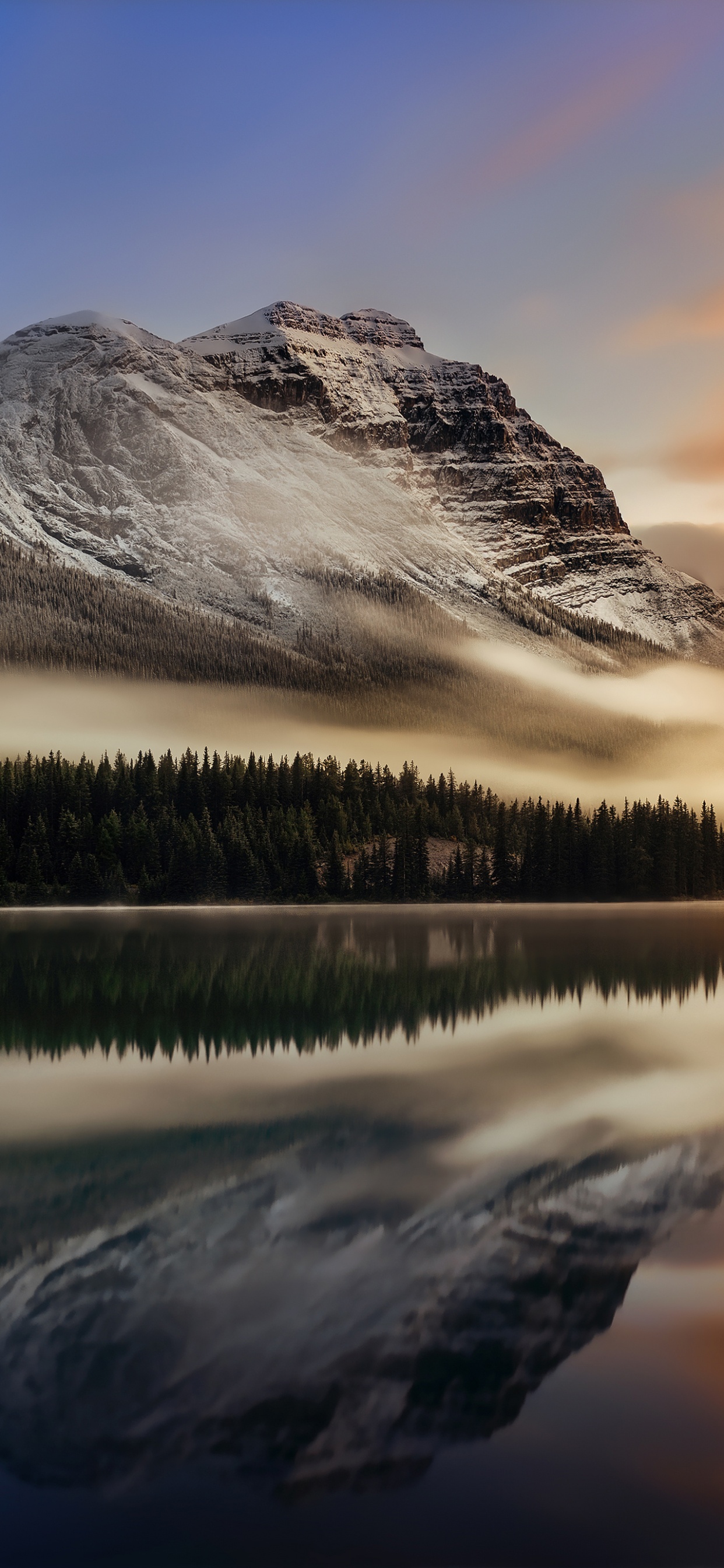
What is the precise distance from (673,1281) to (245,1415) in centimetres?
652

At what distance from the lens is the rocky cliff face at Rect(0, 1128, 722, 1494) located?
445 inches

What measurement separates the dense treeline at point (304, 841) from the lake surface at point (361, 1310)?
100380mm

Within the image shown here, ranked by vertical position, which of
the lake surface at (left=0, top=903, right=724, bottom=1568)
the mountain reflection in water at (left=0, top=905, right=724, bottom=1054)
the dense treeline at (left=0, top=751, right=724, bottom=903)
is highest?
the dense treeline at (left=0, top=751, right=724, bottom=903)

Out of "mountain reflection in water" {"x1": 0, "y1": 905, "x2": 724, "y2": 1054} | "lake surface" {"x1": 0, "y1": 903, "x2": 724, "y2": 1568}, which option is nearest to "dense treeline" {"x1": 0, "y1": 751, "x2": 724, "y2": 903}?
"mountain reflection in water" {"x1": 0, "y1": 905, "x2": 724, "y2": 1054}

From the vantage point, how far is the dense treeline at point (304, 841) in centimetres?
13162

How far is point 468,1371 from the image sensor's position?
12664 mm

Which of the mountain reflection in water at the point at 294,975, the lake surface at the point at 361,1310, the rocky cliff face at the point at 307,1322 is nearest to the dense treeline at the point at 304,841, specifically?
the mountain reflection in water at the point at 294,975

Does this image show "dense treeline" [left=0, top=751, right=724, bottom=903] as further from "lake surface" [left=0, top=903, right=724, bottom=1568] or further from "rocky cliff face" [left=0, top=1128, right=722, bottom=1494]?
"rocky cliff face" [left=0, top=1128, right=722, bottom=1494]

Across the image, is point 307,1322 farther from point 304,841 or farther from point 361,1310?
point 304,841

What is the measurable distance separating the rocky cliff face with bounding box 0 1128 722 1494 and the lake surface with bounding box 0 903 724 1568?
0.14 ft

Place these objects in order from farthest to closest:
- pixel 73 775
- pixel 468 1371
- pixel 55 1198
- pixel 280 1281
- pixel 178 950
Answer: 1. pixel 73 775
2. pixel 178 950
3. pixel 55 1198
4. pixel 280 1281
5. pixel 468 1371

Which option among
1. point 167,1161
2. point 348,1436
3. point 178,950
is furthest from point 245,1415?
point 178,950

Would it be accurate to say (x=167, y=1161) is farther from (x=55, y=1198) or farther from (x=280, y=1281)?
(x=280, y=1281)

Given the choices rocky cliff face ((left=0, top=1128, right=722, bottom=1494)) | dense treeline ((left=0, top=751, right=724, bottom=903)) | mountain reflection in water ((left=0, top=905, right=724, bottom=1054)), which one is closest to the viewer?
rocky cliff face ((left=0, top=1128, right=722, bottom=1494))
